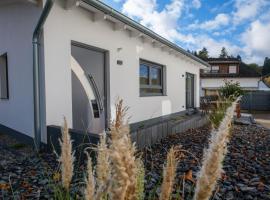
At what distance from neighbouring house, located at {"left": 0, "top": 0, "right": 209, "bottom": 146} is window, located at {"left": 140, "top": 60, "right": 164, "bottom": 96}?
36 millimetres

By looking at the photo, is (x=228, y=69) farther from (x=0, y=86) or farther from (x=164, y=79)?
(x=0, y=86)

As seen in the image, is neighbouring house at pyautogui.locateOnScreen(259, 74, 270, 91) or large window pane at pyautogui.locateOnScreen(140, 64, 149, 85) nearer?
large window pane at pyautogui.locateOnScreen(140, 64, 149, 85)

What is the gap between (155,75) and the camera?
916 centimetres

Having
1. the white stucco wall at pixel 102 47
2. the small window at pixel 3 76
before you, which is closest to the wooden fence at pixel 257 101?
the white stucco wall at pixel 102 47

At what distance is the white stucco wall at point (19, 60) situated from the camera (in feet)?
15.9

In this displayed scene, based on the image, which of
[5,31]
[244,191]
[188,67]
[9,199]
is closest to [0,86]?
[5,31]

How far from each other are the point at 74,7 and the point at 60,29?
674mm

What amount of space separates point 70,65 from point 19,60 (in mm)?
1264

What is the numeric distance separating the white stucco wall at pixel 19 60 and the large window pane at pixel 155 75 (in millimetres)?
4722

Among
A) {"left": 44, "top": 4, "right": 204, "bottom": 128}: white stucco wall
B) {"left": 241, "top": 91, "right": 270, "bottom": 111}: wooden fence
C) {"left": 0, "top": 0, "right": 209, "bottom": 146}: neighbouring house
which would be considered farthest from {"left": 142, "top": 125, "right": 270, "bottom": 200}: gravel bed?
{"left": 241, "top": 91, "right": 270, "bottom": 111}: wooden fence

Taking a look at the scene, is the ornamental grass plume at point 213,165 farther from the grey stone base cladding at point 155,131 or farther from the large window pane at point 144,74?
the large window pane at point 144,74

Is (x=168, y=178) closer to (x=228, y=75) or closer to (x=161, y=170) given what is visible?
(x=161, y=170)

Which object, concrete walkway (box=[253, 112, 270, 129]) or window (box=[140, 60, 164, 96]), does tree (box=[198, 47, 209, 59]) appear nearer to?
concrete walkway (box=[253, 112, 270, 129])

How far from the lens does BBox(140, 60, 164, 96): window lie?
8180mm
